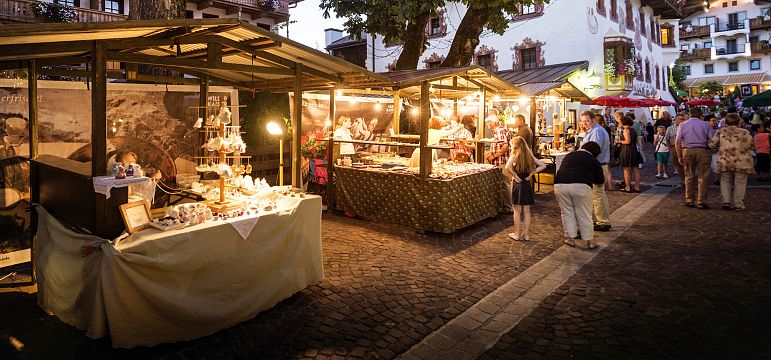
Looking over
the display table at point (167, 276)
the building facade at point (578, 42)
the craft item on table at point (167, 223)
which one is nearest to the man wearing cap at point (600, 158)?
the display table at point (167, 276)

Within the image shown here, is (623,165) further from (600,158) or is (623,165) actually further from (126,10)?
(126,10)

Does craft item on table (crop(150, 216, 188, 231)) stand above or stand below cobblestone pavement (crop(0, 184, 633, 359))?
above

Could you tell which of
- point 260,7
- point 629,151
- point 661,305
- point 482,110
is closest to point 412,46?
point 482,110

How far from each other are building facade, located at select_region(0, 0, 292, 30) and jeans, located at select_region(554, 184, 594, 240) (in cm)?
1631

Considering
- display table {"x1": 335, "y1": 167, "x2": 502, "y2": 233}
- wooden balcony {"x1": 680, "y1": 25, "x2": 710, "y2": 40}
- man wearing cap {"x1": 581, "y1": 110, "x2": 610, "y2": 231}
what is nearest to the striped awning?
wooden balcony {"x1": 680, "y1": 25, "x2": 710, "y2": 40}

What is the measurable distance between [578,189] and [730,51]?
2309 inches

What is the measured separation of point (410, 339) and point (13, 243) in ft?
19.5

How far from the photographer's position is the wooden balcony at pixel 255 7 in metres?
25.8

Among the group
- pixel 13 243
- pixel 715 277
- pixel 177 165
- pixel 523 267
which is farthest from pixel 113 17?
pixel 715 277

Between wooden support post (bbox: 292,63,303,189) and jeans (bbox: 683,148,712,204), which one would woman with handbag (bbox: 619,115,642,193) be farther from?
wooden support post (bbox: 292,63,303,189)

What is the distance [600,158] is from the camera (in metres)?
11.1

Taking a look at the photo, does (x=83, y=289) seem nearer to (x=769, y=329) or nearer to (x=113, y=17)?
(x=769, y=329)

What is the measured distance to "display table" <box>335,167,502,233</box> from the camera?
820 centimetres

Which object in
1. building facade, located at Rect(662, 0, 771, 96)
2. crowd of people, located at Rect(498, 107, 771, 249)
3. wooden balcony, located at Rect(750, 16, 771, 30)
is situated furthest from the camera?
building facade, located at Rect(662, 0, 771, 96)
